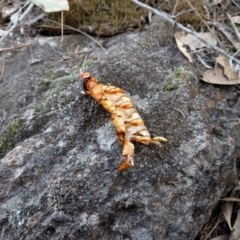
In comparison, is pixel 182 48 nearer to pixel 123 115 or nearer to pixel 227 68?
pixel 227 68

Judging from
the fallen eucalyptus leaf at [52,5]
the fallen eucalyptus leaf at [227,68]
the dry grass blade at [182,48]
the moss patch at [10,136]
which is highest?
the fallen eucalyptus leaf at [52,5]

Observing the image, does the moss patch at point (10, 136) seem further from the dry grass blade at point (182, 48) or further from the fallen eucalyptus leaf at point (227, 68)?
the fallen eucalyptus leaf at point (227, 68)

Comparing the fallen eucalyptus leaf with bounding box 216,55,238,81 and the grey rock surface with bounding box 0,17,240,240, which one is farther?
the fallen eucalyptus leaf with bounding box 216,55,238,81

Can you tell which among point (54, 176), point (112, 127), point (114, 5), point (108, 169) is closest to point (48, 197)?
point (54, 176)

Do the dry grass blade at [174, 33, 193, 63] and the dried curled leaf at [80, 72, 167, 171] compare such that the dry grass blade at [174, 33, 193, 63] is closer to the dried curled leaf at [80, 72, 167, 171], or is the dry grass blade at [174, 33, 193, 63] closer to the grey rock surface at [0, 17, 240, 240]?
the grey rock surface at [0, 17, 240, 240]

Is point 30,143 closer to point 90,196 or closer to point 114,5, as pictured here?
point 90,196

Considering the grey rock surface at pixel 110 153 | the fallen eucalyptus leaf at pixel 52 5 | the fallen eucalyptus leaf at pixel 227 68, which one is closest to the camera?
the grey rock surface at pixel 110 153

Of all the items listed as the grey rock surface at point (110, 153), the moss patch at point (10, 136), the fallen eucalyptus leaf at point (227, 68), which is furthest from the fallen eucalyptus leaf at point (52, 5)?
the fallen eucalyptus leaf at point (227, 68)

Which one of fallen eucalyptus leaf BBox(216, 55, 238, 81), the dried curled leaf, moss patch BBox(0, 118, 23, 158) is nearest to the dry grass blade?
fallen eucalyptus leaf BBox(216, 55, 238, 81)

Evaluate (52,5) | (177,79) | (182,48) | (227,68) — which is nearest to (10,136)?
(52,5)
